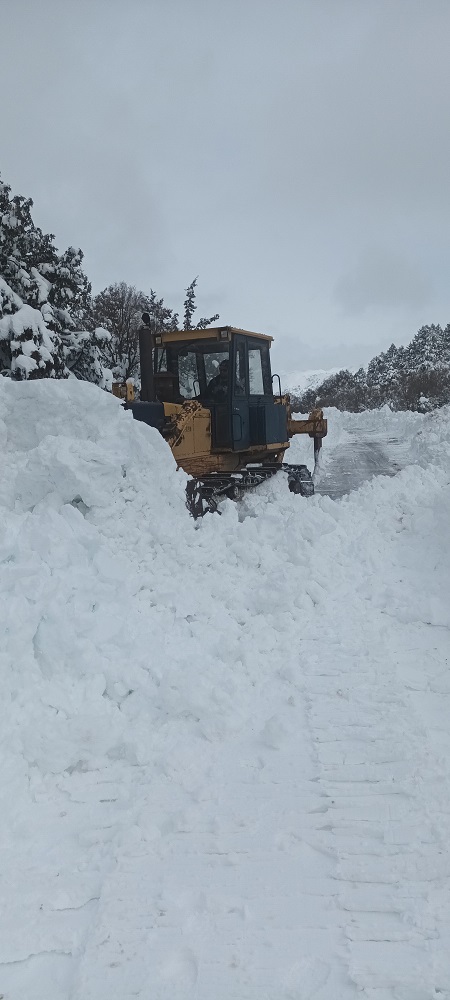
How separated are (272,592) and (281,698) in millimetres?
1366

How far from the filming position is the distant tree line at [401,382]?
4562cm

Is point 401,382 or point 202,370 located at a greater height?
point 401,382

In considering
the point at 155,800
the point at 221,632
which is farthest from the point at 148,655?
the point at 155,800

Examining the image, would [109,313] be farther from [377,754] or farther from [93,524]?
[377,754]

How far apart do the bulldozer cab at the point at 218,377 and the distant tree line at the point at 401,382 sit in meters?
30.1

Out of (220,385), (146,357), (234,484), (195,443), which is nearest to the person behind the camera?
(146,357)

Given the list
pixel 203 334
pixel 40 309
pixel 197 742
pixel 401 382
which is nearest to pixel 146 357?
pixel 203 334

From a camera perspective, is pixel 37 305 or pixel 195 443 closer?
pixel 195 443

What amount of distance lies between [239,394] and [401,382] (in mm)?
48115

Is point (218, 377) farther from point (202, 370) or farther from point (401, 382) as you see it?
point (401, 382)

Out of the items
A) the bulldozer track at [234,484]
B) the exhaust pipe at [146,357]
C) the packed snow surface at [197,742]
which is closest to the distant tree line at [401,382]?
the bulldozer track at [234,484]

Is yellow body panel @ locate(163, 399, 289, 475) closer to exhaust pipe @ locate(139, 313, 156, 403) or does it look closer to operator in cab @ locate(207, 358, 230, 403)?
operator in cab @ locate(207, 358, 230, 403)

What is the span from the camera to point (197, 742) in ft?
12.0

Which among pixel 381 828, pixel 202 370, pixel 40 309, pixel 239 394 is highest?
pixel 40 309
